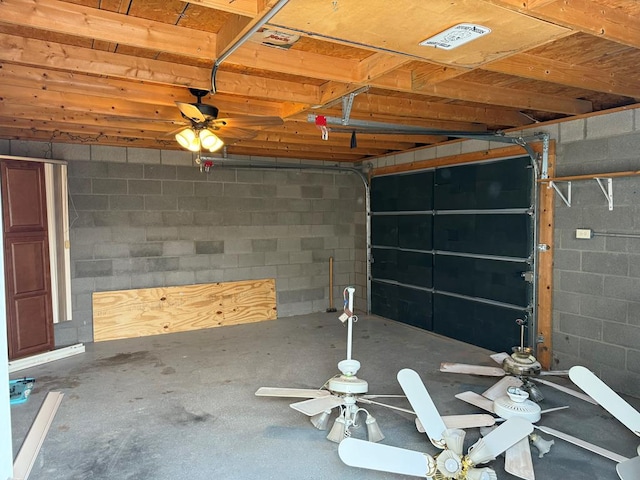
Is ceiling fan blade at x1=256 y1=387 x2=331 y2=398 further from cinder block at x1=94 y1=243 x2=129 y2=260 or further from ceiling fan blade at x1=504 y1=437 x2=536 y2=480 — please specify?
cinder block at x1=94 y1=243 x2=129 y2=260

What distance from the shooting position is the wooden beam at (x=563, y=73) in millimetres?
2578

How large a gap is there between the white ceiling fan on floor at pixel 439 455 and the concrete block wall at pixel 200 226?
424 cm

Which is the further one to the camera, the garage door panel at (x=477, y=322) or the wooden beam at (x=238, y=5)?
the garage door panel at (x=477, y=322)

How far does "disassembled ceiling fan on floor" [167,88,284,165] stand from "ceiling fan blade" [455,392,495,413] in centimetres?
239

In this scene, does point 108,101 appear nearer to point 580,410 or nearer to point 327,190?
point 327,190

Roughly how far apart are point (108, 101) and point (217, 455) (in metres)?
2.66

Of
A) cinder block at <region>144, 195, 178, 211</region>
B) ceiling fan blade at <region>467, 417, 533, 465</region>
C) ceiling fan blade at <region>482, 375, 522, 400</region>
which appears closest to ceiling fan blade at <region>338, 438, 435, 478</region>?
ceiling fan blade at <region>467, 417, 533, 465</region>

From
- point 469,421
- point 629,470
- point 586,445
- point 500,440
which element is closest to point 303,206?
point 469,421

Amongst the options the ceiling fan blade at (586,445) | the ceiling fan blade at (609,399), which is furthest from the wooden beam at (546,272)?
the ceiling fan blade at (609,399)

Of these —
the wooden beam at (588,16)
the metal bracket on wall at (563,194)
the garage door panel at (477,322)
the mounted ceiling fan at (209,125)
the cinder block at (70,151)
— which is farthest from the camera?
the cinder block at (70,151)

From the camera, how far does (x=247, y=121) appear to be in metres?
3.04

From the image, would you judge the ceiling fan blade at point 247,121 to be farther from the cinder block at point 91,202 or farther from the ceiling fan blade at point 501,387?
the cinder block at point 91,202

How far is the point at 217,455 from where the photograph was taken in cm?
269

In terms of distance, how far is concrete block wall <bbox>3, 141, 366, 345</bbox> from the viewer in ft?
17.1
